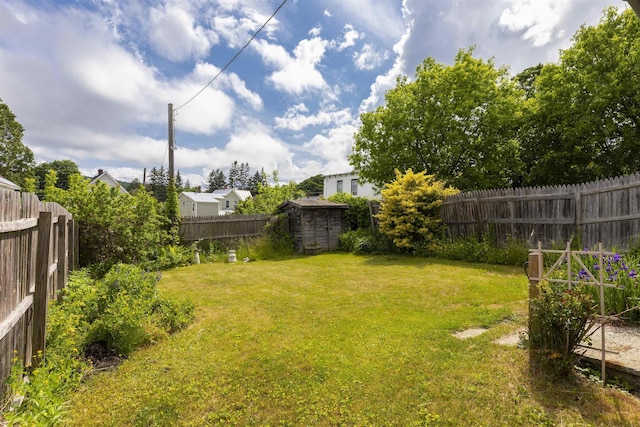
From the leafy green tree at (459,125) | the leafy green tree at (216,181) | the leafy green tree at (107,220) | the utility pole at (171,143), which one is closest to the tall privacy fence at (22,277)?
the leafy green tree at (107,220)

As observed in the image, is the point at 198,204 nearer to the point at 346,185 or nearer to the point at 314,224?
the point at 346,185

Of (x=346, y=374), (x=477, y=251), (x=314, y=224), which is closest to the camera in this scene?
(x=346, y=374)

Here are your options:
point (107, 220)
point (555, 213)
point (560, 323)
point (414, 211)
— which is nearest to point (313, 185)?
point (414, 211)

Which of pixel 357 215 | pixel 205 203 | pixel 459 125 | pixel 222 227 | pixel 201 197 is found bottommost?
pixel 222 227

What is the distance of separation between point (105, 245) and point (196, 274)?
2.82 m

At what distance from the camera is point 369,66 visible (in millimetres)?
10102

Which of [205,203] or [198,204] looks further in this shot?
[205,203]

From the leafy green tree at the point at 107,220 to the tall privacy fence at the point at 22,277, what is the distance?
5996 mm

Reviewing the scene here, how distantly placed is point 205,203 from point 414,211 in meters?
33.2

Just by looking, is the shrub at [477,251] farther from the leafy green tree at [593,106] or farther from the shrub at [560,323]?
the leafy green tree at [593,106]

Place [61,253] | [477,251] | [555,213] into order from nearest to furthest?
[61,253]
[555,213]
[477,251]

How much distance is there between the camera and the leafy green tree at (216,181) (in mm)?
74500

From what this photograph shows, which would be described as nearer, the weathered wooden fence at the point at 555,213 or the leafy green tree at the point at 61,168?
the weathered wooden fence at the point at 555,213

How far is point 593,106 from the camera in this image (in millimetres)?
11562
